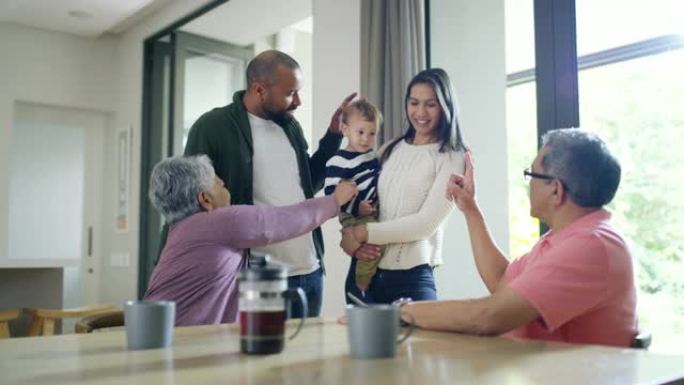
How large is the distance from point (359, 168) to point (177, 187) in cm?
57

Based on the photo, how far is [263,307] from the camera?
3.58 ft

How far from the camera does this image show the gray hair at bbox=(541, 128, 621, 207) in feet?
5.13

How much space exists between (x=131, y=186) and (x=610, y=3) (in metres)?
3.83

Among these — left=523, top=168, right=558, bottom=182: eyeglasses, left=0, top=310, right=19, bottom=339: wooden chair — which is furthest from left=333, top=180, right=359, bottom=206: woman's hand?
left=0, top=310, right=19, bottom=339: wooden chair

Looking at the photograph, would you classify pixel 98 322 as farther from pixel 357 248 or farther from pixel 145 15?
pixel 145 15

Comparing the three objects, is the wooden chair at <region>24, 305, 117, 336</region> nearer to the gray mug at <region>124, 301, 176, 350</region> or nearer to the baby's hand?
the baby's hand

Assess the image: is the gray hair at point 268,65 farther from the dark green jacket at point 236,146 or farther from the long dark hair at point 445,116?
the long dark hair at point 445,116

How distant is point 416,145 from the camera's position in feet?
6.89

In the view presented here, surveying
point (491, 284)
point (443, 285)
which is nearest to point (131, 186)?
point (443, 285)

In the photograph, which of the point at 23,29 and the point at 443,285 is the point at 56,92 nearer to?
the point at 23,29

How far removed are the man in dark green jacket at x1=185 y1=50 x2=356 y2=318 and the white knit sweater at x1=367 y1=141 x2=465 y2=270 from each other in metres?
0.30

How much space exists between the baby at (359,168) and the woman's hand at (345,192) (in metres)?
0.02

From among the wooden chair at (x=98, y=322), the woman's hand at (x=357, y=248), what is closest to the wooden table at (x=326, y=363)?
the wooden chair at (x=98, y=322)

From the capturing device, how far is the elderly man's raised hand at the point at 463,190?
196 cm
